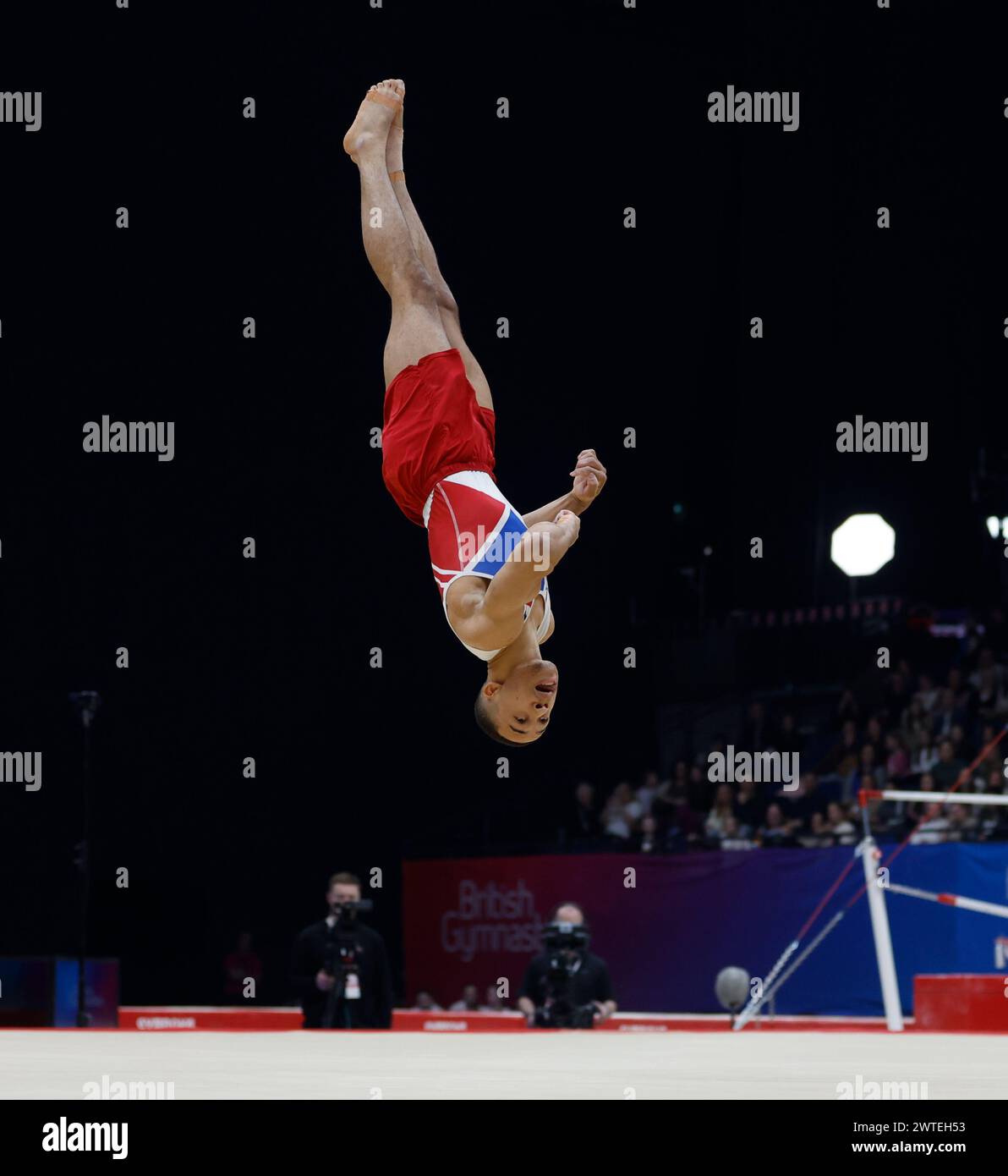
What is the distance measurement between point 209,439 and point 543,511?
348 inches

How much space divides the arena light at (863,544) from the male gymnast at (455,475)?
414 inches

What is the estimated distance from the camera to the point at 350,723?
1620 cm

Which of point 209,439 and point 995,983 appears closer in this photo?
point 995,983

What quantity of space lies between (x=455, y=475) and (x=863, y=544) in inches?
437

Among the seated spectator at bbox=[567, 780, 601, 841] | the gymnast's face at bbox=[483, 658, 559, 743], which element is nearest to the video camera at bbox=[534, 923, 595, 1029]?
the seated spectator at bbox=[567, 780, 601, 841]

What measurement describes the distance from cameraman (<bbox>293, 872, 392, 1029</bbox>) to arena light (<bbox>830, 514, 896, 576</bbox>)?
8862mm

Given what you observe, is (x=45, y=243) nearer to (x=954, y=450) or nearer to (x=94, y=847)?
(x=94, y=847)

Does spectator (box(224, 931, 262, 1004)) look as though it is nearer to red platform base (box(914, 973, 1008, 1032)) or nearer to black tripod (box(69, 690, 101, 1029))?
black tripod (box(69, 690, 101, 1029))

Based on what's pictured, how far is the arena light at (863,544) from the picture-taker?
17328 millimetres

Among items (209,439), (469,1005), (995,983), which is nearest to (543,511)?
(995,983)

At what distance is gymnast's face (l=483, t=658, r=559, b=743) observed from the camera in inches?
258

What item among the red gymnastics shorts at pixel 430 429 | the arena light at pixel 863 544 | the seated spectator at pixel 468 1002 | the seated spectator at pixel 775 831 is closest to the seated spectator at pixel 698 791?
the seated spectator at pixel 775 831

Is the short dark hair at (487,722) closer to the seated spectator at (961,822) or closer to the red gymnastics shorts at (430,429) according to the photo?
the red gymnastics shorts at (430,429)

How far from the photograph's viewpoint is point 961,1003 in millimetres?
9242
